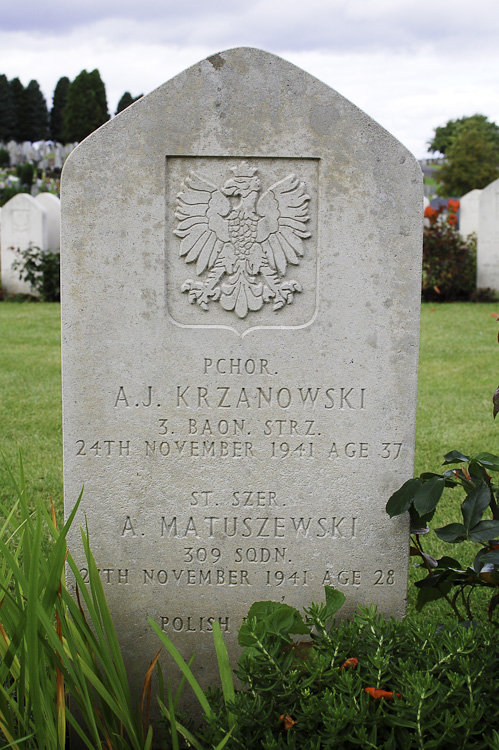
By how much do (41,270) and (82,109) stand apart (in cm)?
3354

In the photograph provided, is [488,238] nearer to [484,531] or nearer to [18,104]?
[484,531]

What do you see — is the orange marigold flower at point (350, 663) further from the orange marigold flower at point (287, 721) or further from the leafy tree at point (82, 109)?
the leafy tree at point (82, 109)

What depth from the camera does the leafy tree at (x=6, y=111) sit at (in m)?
49.6

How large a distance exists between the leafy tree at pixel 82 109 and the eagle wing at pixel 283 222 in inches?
1717

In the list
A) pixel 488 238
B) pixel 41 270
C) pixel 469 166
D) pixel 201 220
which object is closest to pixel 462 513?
pixel 201 220

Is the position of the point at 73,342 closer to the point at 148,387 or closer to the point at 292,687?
the point at 148,387

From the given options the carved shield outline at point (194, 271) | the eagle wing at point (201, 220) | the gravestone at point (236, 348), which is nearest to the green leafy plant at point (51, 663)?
the gravestone at point (236, 348)

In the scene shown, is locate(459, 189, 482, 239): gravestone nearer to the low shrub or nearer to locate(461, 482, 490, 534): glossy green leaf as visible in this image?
locate(461, 482, 490, 534): glossy green leaf

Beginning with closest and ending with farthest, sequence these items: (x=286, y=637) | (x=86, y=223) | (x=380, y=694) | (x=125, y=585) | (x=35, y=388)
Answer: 1. (x=380, y=694)
2. (x=286, y=637)
3. (x=86, y=223)
4. (x=125, y=585)
5. (x=35, y=388)

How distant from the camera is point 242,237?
2686 millimetres

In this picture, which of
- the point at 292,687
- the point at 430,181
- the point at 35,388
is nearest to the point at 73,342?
the point at 292,687

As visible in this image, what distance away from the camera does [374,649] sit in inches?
86.0

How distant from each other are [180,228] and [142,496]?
939 millimetres

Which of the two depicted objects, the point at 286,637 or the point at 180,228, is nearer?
the point at 286,637
